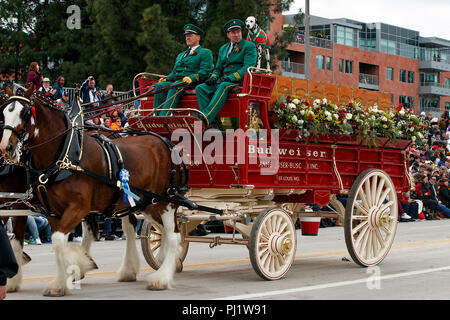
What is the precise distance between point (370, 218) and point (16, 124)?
5.79m

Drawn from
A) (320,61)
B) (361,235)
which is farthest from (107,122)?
(320,61)

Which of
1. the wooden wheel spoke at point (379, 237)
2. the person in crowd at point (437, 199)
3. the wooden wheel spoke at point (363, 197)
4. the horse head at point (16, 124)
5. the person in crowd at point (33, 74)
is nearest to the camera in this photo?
the horse head at point (16, 124)

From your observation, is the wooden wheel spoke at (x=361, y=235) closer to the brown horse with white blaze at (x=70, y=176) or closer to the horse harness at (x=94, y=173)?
the horse harness at (x=94, y=173)

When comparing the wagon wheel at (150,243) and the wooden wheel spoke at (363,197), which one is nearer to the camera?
the wagon wheel at (150,243)

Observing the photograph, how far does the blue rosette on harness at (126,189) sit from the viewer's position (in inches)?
327

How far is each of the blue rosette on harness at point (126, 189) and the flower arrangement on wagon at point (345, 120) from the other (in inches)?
97.6

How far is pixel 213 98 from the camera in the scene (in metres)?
9.52

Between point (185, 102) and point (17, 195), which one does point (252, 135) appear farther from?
point (17, 195)

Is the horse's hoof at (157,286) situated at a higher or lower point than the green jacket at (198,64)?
lower

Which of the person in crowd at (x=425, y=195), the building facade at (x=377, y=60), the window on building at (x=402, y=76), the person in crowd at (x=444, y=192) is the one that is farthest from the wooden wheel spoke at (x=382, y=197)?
the window on building at (x=402, y=76)

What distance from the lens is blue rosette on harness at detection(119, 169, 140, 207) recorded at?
8.30m

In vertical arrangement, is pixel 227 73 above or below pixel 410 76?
below

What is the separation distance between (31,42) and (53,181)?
82.4 feet

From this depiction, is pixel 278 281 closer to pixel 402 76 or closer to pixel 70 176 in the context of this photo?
pixel 70 176
